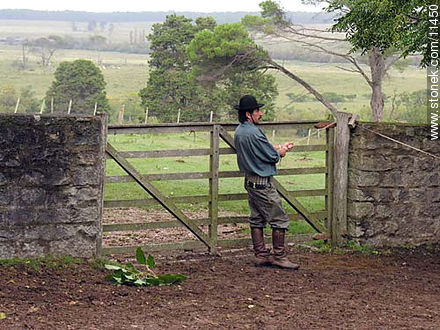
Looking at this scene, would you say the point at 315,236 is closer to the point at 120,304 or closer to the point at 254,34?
the point at 120,304

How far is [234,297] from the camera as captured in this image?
737 cm

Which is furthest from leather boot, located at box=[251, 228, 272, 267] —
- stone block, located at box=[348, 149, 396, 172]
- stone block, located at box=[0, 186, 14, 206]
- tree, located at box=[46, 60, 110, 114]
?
tree, located at box=[46, 60, 110, 114]

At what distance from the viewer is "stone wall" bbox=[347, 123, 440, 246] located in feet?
31.8

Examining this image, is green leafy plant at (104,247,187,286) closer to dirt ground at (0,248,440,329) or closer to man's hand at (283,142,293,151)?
dirt ground at (0,248,440,329)

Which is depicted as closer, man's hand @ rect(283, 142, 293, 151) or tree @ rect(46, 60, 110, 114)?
man's hand @ rect(283, 142, 293, 151)

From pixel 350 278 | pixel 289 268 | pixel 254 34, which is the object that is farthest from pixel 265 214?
pixel 254 34

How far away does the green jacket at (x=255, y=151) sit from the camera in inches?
345

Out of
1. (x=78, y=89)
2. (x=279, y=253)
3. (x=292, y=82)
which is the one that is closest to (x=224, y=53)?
(x=279, y=253)

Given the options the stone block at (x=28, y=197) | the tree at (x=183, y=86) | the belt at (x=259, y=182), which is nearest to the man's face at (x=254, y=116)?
the belt at (x=259, y=182)

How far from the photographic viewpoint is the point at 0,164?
323 inches

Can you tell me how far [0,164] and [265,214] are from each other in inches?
118

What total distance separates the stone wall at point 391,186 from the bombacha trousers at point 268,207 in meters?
1.28

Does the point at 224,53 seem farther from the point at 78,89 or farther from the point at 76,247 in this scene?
the point at 78,89

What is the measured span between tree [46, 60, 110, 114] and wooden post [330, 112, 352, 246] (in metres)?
39.2
